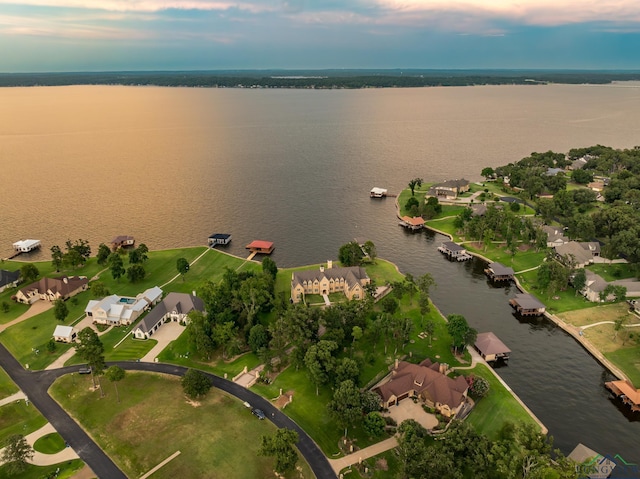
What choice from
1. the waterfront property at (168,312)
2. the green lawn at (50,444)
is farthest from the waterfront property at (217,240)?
the green lawn at (50,444)

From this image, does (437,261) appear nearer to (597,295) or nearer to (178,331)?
(597,295)

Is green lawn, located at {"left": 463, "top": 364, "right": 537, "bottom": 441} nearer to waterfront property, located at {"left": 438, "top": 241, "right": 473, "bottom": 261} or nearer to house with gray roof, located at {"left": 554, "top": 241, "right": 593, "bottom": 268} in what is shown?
waterfront property, located at {"left": 438, "top": 241, "right": 473, "bottom": 261}

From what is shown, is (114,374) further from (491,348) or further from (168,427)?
(491,348)

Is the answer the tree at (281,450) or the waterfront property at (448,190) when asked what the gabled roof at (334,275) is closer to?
the tree at (281,450)

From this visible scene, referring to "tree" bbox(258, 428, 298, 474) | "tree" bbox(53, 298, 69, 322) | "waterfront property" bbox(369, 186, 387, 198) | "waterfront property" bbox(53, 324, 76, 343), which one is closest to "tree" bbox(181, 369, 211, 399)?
"tree" bbox(258, 428, 298, 474)

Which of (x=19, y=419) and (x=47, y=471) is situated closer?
(x=47, y=471)

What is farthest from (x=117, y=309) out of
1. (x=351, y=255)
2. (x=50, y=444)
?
(x=351, y=255)
